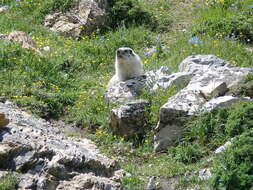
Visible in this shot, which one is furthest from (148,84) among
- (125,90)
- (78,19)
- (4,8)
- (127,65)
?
(4,8)

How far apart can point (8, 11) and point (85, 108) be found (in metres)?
5.68

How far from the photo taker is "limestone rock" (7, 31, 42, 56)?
10648mm

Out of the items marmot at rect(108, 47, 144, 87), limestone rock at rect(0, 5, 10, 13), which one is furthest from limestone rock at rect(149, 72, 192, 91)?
limestone rock at rect(0, 5, 10, 13)

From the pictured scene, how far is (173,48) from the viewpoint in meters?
11.0

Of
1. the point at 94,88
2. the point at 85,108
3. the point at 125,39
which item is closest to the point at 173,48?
the point at 125,39

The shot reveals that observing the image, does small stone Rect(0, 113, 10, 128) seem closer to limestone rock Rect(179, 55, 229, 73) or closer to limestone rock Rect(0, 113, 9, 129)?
limestone rock Rect(0, 113, 9, 129)

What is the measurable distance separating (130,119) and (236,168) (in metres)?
2.73

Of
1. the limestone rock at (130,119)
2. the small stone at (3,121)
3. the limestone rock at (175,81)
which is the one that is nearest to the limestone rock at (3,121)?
the small stone at (3,121)

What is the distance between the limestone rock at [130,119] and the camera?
7.66 metres

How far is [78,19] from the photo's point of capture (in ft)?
41.1

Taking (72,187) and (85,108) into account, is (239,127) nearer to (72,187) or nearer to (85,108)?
(72,187)

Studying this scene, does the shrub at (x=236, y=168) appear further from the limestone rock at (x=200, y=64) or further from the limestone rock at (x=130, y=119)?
the limestone rock at (x=200, y=64)

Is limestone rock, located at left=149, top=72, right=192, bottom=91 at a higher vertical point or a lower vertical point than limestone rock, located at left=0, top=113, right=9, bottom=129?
lower

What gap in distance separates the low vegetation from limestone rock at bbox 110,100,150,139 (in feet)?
0.41
